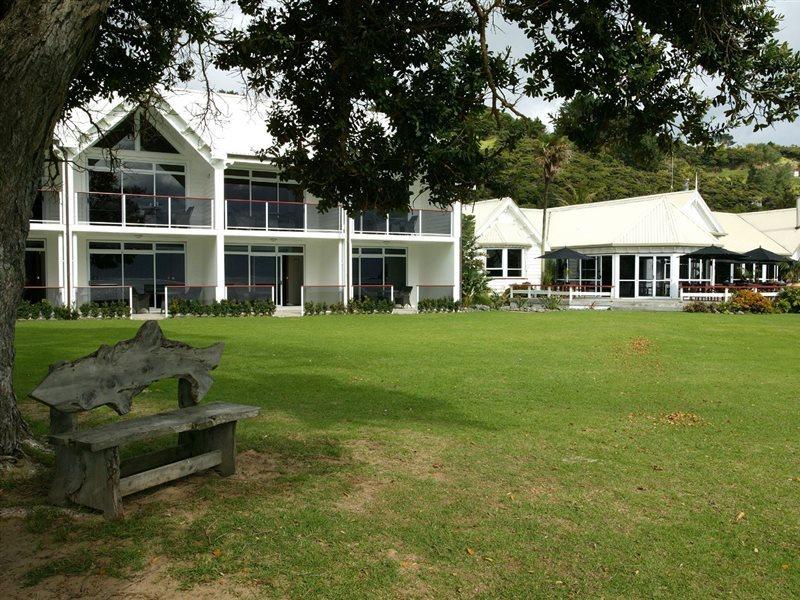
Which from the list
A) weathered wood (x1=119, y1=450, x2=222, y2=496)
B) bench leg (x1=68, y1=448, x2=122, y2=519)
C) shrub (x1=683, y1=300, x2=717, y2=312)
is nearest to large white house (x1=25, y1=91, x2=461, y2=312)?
shrub (x1=683, y1=300, x2=717, y2=312)

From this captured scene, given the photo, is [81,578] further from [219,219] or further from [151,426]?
[219,219]

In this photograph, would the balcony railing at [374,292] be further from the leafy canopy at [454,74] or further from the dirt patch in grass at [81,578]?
the dirt patch in grass at [81,578]

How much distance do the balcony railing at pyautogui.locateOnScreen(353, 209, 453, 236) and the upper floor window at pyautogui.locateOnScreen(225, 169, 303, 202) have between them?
329 centimetres

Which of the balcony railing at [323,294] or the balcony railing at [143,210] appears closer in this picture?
the balcony railing at [143,210]

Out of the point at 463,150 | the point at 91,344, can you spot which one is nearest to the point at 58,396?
the point at 463,150

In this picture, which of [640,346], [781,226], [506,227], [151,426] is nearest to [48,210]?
[640,346]

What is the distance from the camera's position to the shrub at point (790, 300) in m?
33.6

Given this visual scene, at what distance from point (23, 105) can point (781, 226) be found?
55142mm

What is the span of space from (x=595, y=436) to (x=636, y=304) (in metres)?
31.6

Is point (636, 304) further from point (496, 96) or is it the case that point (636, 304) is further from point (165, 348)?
point (165, 348)

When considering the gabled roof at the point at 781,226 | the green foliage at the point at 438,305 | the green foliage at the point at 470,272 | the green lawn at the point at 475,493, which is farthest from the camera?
the gabled roof at the point at 781,226

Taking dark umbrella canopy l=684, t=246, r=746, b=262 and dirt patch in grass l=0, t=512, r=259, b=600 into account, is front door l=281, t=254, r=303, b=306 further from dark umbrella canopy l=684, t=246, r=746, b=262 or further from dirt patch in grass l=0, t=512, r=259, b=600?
dirt patch in grass l=0, t=512, r=259, b=600

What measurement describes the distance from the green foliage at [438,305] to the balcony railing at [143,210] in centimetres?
917

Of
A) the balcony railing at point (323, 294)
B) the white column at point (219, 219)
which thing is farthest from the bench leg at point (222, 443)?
the balcony railing at point (323, 294)
